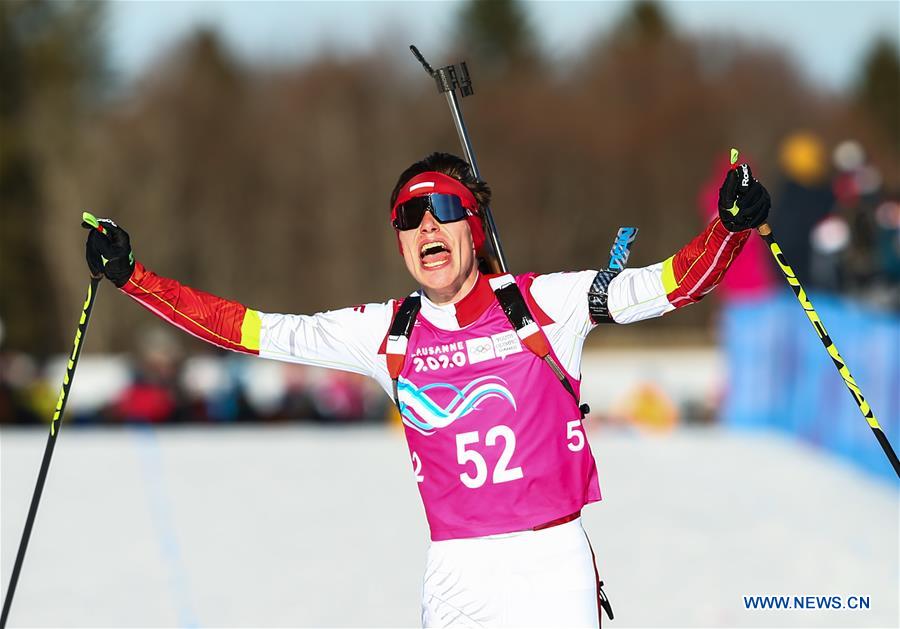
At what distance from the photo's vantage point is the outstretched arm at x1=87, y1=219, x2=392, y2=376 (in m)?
4.02

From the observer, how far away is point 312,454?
12.5m

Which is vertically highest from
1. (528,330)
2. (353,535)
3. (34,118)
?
(34,118)

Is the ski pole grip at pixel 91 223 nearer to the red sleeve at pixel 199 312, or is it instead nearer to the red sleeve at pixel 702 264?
the red sleeve at pixel 199 312

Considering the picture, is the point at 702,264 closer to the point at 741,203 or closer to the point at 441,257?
the point at 741,203

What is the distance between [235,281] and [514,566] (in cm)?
3827

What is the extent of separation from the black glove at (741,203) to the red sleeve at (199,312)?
4.71 feet

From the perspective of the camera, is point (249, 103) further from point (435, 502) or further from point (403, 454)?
point (435, 502)

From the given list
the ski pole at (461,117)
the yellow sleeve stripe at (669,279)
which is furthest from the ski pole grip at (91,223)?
the yellow sleeve stripe at (669,279)

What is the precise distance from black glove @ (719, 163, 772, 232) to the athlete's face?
2.39 feet

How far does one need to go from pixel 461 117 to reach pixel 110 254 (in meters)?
1.24

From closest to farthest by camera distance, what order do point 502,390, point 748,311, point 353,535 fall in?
1. point 502,390
2. point 353,535
3. point 748,311

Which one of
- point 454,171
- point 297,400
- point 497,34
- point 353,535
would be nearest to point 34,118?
point 497,34

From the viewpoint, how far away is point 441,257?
3781 mm

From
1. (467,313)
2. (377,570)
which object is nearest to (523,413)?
(467,313)
